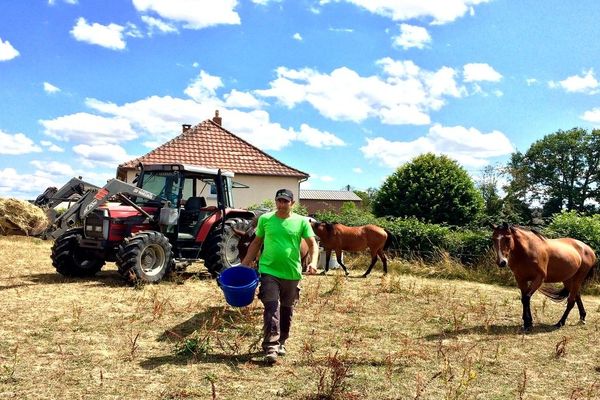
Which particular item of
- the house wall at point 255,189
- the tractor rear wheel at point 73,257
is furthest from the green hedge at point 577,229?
the house wall at point 255,189

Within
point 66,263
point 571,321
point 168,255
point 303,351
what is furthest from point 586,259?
point 66,263

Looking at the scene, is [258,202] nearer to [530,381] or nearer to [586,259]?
[586,259]

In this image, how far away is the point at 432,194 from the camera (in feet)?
72.8

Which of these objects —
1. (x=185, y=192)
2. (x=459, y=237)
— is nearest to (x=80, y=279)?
(x=185, y=192)

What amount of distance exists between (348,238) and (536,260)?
6411mm

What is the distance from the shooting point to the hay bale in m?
18.8

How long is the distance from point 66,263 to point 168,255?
2258 millimetres

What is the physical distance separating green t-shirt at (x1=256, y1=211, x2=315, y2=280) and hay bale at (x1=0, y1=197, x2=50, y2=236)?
15682 millimetres

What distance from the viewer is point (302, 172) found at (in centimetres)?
2680

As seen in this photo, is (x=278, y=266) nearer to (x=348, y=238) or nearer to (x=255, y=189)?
(x=348, y=238)

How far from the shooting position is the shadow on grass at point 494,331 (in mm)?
6875

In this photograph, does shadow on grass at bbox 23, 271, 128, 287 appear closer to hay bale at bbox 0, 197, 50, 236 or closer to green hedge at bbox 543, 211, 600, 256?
hay bale at bbox 0, 197, 50, 236

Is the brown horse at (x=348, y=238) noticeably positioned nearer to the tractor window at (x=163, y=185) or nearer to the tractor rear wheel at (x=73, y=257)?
the tractor window at (x=163, y=185)

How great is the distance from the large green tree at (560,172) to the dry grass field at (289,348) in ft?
143
